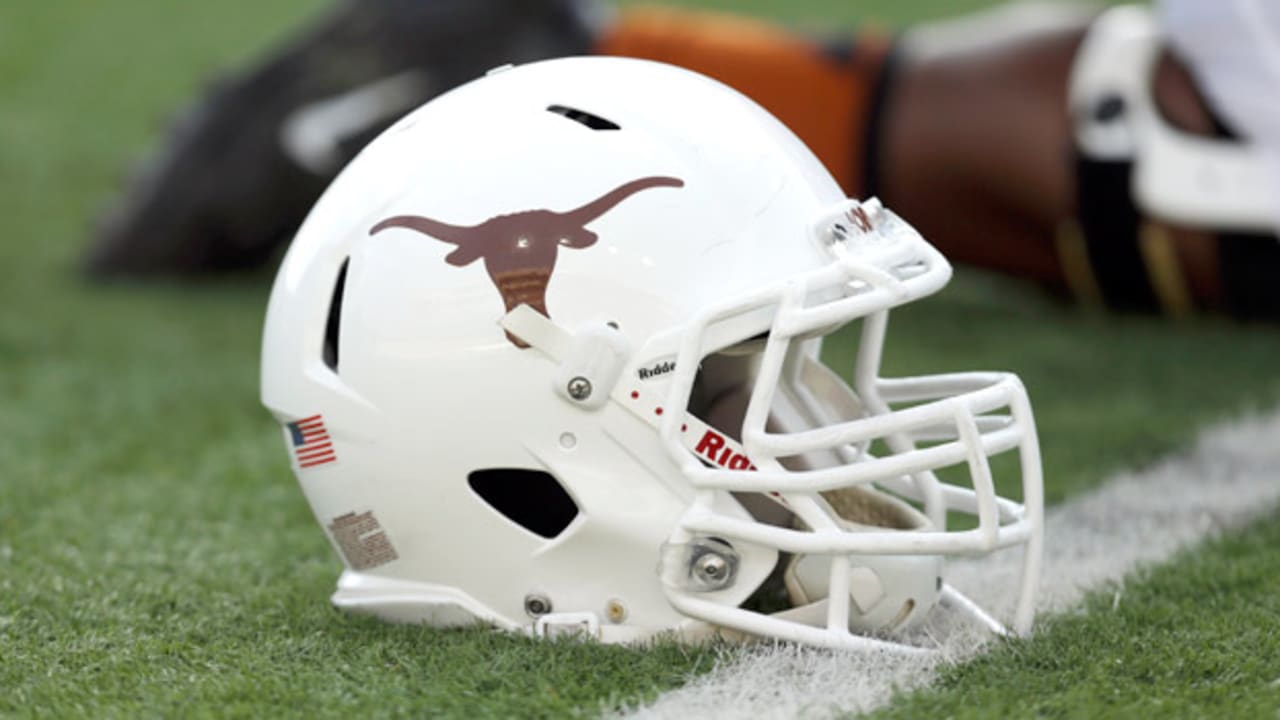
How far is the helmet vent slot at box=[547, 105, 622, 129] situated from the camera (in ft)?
6.82

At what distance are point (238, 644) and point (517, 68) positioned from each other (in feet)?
2.65

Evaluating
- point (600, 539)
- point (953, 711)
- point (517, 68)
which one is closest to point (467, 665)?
point (600, 539)

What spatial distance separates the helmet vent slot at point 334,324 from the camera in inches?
83.4

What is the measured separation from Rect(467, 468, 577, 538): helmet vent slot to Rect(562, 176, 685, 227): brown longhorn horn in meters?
0.32

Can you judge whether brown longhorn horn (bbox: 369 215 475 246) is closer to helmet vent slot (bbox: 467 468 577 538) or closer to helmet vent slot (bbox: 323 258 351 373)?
helmet vent slot (bbox: 323 258 351 373)

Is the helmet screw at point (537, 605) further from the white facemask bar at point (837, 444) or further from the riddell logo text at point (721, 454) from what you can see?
the riddell logo text at point (721, 454)

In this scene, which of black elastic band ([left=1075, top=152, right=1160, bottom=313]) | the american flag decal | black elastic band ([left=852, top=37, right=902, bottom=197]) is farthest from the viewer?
black elastic band ([left=852, top=37, right=902, bottom=197])

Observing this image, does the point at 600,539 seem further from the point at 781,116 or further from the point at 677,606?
the point at 781,116

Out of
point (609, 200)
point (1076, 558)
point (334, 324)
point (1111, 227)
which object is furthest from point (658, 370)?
point (1111, 227)

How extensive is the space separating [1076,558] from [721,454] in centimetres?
83

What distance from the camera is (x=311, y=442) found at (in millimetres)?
2123

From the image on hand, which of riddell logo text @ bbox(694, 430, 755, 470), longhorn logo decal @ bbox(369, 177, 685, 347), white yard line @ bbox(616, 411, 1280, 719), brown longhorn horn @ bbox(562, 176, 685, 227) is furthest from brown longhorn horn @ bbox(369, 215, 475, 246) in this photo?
white yard line @ bbox(616, 411, 1280, 719)

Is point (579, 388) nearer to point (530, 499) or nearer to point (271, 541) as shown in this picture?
point (530, 499)

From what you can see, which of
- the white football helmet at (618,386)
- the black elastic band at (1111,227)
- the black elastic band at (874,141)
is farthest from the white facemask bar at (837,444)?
the black elastic band at (874,141)
